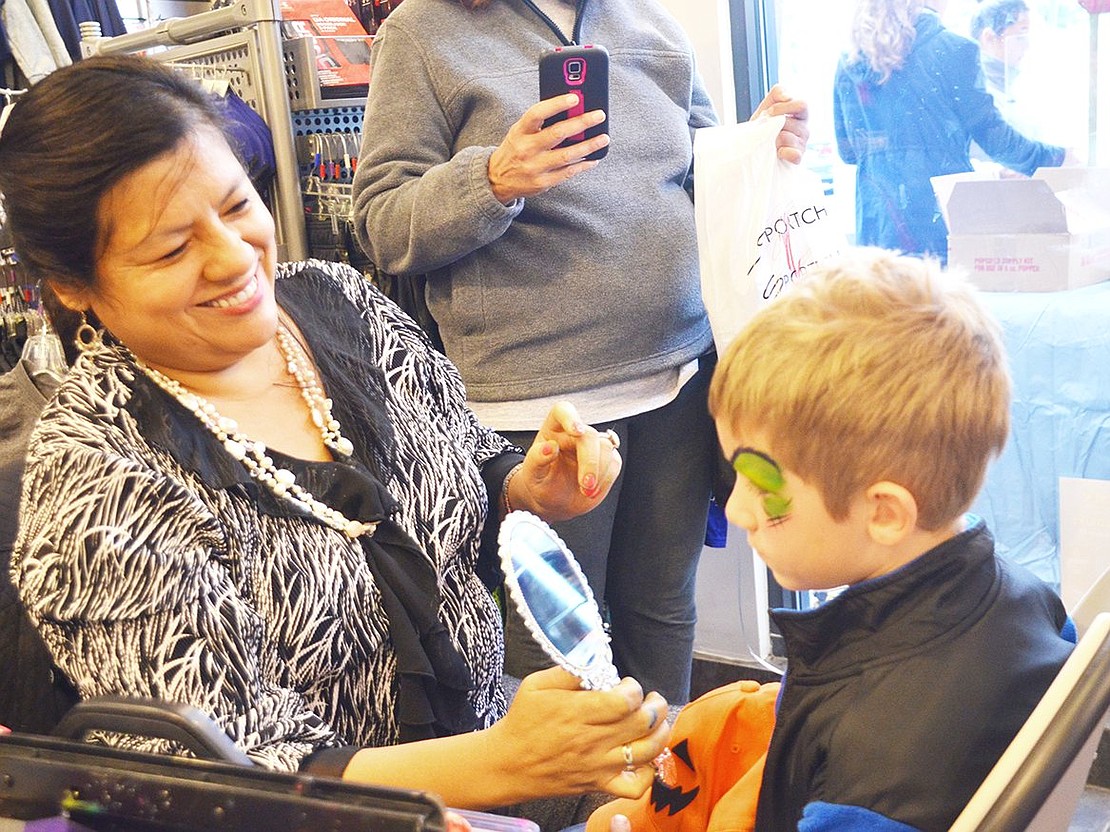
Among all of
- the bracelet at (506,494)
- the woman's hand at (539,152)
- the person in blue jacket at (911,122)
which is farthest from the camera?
the person in blue jacket at (911,122)

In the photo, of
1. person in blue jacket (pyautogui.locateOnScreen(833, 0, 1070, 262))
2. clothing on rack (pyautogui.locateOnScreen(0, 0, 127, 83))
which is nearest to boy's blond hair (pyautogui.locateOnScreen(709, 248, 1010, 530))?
person in blue jacket (pyautogui.locateOnScreen(833, 0, 1070, 262))

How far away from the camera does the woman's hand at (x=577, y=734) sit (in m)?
0.92

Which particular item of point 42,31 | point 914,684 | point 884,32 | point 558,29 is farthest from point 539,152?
point 42,31

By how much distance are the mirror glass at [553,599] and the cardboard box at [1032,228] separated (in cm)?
160

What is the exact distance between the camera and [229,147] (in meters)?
1.18

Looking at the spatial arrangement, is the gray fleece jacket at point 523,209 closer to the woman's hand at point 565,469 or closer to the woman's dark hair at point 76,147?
the woman's hand at point 565,469

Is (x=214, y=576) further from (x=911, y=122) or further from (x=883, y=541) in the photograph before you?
(x=911, y=122)

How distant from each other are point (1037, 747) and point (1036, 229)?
174 centimetres

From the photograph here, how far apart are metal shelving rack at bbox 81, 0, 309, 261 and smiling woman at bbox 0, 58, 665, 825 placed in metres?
0.82

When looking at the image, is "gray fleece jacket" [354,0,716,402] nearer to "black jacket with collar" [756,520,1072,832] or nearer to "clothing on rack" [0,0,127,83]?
"black jacket with collar" [756,520,1072,832]

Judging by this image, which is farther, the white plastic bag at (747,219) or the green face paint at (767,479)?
the white plastic bag at (747,219)

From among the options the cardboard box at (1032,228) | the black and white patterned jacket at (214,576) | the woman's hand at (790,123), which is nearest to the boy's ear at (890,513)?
the black and white patterned jacket at (214,576)

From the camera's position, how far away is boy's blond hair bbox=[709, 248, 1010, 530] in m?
0.90

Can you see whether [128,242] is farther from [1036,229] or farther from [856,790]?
[1036,229]
